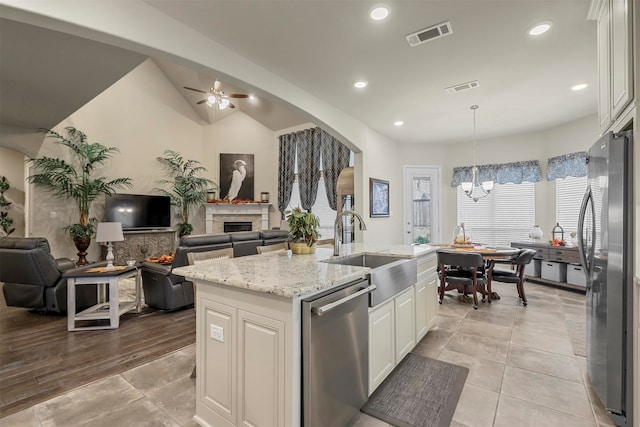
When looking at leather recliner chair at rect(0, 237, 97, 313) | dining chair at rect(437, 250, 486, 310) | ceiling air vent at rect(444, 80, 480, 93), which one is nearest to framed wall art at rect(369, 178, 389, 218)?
dining chair at rect(437, 250, 486, 310)

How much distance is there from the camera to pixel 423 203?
693cm

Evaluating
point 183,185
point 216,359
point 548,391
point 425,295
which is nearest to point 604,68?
point 425,295

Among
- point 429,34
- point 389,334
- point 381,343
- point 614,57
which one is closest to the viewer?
point 614,57

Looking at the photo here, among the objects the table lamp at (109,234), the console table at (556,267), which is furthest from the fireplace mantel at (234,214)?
the console table at (556,267)

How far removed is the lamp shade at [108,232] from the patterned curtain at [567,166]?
7.05 m

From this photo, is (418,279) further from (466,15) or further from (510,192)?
(510,192)

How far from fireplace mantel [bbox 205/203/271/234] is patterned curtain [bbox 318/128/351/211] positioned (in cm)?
199

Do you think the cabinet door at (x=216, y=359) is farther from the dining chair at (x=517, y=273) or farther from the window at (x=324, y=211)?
the window at (x=324, y=211)

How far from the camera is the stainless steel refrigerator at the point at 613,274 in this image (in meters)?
1.68

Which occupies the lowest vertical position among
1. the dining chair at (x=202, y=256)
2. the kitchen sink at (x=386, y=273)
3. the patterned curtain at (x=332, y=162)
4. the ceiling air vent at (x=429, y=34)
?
the kitchen sink at (x=386, y=273)

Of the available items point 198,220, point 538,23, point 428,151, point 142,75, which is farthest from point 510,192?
point 142,75

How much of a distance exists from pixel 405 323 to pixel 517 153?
5.35 metres

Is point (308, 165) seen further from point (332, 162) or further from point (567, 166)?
point (567, 166)

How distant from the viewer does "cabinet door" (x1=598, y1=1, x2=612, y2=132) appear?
6.57 ft
